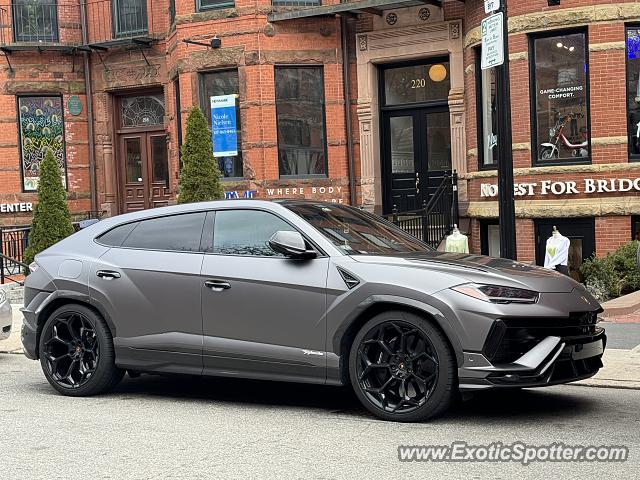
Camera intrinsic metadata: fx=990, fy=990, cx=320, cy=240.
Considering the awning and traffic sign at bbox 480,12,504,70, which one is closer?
traffic sign at bbox 480,12,504,70

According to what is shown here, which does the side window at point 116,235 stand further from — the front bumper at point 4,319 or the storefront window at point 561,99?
the storefront window at point 561,99

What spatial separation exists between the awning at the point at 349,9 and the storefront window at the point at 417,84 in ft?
4.55

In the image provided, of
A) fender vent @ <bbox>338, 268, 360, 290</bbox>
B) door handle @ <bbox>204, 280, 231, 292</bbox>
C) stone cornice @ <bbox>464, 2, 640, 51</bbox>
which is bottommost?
door handle @ <bbox>204, 280, 231, 292</bbox>

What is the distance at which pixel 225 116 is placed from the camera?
21156 millimetres

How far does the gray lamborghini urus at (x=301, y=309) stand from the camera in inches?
263

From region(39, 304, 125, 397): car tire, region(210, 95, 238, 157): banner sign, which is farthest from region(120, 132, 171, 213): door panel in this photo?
region(39, 304, 125, 397): car tire

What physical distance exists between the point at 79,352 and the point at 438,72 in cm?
1361

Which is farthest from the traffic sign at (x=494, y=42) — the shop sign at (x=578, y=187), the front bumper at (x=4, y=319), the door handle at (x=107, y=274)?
the shop sign at (x=578, y=187)

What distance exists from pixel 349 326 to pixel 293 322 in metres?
0.45

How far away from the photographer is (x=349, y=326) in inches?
278

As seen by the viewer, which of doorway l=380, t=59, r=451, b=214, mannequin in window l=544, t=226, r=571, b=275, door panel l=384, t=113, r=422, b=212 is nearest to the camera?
mannequin in window l=544, t=226, r=571, b=275

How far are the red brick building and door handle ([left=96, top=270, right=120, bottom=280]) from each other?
34.6ft

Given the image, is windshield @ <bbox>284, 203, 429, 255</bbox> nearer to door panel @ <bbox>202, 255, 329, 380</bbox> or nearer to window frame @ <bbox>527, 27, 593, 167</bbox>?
door panel @ <bbox>202, 255, 329, 380</bbox>

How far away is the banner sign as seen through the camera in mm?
21062
